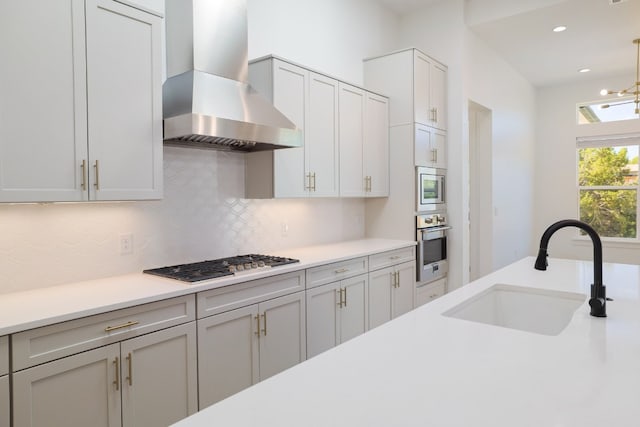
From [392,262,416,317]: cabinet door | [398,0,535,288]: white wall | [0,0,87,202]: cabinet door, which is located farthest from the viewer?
[398,0,535,288]: white wall

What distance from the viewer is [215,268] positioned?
2418 millimetres

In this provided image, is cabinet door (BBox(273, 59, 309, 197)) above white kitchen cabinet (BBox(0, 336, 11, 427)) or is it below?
above

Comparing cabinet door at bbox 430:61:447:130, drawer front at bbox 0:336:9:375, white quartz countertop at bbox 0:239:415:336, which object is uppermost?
cabinet door at bbox 430:61:447:130

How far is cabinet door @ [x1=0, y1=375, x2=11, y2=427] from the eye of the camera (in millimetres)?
1453

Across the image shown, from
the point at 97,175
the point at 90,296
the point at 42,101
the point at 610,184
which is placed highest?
the point at 42,101

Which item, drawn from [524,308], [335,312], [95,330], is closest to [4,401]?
[95,330]

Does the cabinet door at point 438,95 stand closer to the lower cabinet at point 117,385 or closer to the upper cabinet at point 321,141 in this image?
the upper cabinet at point 321,141

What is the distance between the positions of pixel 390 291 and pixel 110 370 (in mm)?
2381

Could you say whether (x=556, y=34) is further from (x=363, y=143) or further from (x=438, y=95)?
(x=363, y=143)

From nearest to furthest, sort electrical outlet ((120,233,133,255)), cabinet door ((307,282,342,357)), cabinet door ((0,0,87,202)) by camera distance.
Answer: cabinet door ((0,0,87,202)) → electrical outlet ((120,233,133,255)) → cabinet door ((307,282,342,357))

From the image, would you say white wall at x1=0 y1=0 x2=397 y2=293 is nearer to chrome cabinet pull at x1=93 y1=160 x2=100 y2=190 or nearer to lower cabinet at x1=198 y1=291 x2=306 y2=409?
chrome cabinet pull at x1=93 y1=160 x2=100 y2=190

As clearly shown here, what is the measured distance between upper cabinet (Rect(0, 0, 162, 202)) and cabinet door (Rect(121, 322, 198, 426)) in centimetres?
72

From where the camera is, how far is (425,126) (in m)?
4.05

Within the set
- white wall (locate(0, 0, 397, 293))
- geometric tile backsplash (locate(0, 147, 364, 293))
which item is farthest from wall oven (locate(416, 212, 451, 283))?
geometric tile backsplash (locate(0, 147, 364, 293))
